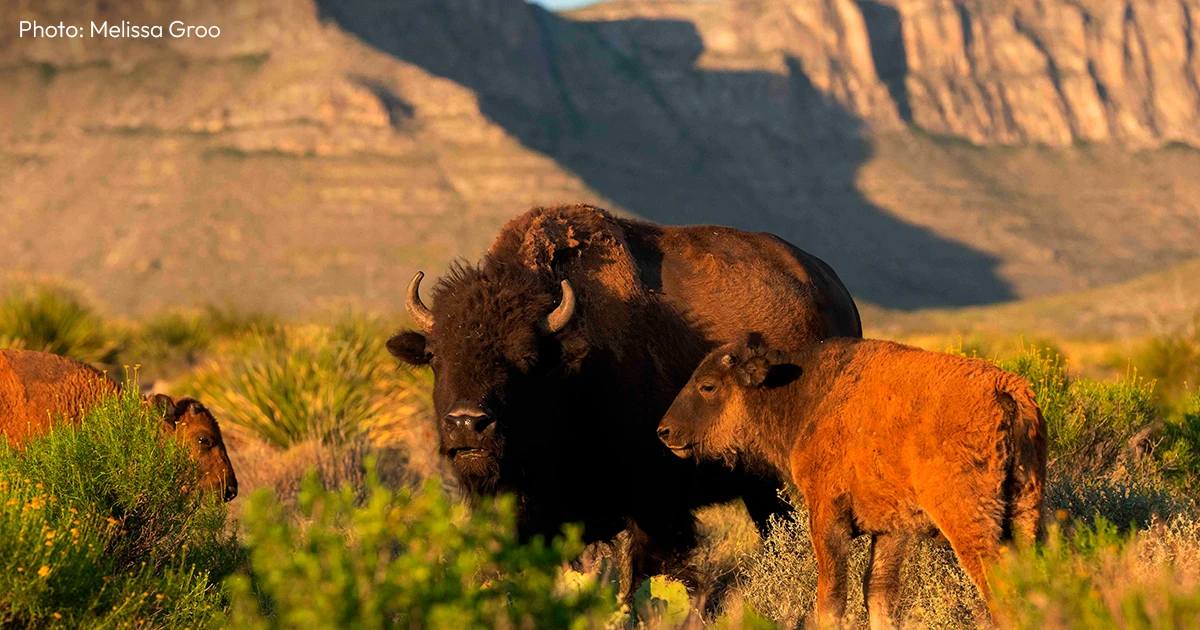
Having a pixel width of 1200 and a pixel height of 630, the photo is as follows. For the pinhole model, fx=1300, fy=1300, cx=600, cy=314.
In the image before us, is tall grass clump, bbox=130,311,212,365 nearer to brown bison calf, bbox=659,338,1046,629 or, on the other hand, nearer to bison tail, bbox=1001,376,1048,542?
brown bison calf, bbox=659,338,1046,629

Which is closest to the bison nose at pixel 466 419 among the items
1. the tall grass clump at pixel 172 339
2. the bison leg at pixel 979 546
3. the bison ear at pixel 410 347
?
the bison ear at pixel 410 347

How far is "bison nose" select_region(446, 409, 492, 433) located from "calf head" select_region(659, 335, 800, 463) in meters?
1.14

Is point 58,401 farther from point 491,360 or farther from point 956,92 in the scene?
point 956,92

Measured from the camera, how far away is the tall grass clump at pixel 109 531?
6.02 meters

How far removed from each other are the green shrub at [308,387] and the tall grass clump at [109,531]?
25.8 ft

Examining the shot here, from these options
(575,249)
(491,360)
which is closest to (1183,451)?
(575,249)

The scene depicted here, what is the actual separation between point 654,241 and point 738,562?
2526mm

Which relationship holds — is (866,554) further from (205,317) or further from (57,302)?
(205,317)

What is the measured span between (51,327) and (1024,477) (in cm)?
2144

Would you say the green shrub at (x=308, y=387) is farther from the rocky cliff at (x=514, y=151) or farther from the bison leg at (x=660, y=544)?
the rocky cliff at (x=514, y=151)

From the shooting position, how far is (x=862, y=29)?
19925 centimetres

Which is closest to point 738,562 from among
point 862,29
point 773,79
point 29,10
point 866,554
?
point 866,554

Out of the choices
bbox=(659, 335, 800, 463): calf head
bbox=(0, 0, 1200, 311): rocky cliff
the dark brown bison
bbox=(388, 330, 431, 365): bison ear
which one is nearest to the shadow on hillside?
bbox=(0, 0, 1200, 311): rocky cliff

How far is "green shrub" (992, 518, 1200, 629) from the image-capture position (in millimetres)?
4551
